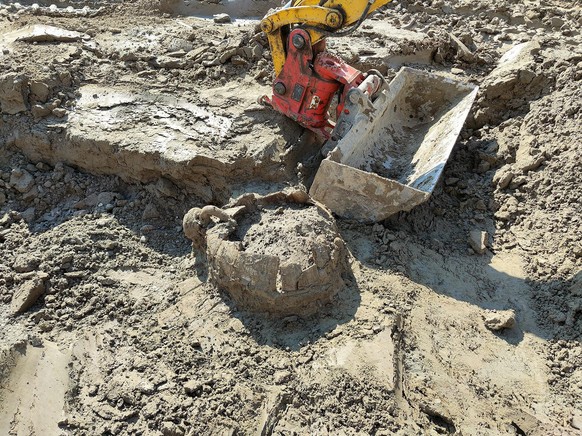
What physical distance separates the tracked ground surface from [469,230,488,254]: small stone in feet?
0.06

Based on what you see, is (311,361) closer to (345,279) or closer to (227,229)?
(345,279)

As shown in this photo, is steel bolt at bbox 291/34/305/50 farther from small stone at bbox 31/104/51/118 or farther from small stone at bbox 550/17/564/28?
small stone at bbox 550/17/564/28

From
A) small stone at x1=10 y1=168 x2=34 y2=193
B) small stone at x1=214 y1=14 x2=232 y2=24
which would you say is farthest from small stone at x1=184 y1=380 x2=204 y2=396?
small stone at x1=214 y1=14 x2=232 y2=24

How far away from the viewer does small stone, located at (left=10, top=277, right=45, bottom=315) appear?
430cm

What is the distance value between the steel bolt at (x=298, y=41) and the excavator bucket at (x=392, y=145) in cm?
62

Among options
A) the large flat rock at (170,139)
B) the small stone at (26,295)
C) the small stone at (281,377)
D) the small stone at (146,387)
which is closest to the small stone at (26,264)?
the small stone at (26,295)

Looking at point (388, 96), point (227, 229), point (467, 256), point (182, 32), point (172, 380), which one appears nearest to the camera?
point (172, 380)

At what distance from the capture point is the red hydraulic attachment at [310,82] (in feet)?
16.7

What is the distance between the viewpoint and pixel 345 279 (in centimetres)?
421

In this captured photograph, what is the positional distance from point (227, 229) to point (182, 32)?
11.7ft

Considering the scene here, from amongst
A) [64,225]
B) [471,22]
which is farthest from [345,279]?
[471,22]

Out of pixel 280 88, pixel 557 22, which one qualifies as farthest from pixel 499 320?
pixel 557 22

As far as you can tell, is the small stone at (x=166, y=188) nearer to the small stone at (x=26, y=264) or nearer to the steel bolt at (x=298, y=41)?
the small stone at (x=26, y=264)

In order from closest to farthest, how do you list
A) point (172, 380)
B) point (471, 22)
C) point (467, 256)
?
point (172, 380), point (467, 256), point (471, 22)
